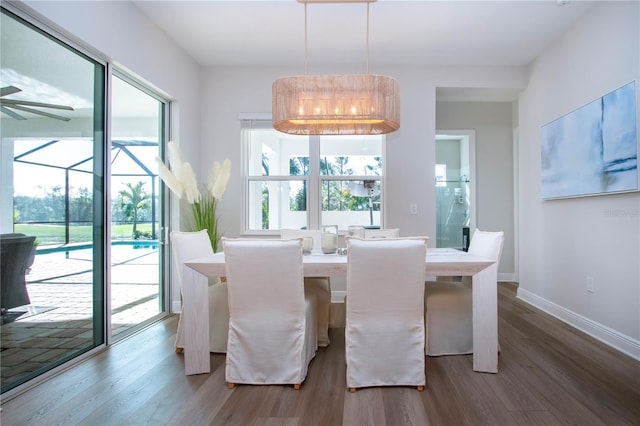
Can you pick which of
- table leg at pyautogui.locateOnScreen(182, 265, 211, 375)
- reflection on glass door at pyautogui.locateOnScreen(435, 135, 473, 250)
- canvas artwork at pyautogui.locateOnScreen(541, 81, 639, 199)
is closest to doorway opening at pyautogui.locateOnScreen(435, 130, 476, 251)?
reflection on glass door at pyautogui.locateOnScreen(435, 135, 473, 250)

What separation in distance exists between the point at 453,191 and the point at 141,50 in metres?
4.14

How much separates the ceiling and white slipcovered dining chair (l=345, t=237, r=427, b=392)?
2.19 metres

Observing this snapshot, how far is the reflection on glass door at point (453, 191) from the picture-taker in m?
4.96

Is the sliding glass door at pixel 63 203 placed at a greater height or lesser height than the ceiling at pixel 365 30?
lesser

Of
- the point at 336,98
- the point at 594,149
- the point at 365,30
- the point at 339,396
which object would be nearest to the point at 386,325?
the point at 339,396

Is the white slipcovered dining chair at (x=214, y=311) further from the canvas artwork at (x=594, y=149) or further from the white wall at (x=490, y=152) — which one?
the white wall at (x=490, y=152)

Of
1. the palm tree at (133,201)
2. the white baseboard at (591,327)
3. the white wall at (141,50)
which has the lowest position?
the white baseboard at (591,327)

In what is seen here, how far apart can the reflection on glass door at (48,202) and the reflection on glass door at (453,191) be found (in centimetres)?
411

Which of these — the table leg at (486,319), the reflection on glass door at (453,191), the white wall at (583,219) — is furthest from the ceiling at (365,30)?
the table leg at (486,319)

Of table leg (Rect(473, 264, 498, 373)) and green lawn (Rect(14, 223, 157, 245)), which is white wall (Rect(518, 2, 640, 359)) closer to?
table leg (Rect(473, 264, 498, 373))

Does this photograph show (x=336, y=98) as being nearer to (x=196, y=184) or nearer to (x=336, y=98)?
(x=336, y=98)

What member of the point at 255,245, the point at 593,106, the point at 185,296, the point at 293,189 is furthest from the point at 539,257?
the point at 185,296

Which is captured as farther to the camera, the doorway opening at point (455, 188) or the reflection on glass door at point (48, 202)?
the doorway opening at point (455, 188)

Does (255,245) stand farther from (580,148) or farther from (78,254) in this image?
(580,148)
